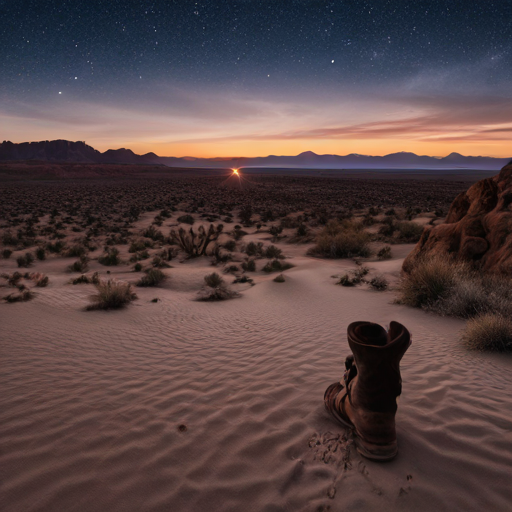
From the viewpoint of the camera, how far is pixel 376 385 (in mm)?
2289

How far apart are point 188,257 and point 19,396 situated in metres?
9.38

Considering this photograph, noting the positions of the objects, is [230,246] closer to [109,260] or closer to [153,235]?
[153,235]

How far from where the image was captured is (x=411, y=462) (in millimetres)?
2279

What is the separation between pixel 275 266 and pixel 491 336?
23.7 ft

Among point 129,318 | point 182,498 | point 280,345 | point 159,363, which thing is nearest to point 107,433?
point 182,498

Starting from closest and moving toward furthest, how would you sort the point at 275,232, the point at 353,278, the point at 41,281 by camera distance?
the point at 41,281
the point at 353,278
the point at 275,232

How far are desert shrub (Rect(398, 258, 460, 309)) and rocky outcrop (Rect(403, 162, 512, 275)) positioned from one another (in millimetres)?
659

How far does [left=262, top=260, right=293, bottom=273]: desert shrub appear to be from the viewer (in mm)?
10773

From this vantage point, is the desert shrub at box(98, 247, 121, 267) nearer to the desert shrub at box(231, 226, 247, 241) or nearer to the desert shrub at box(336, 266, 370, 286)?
the desert shrub at box(231, 226, 247, 241)

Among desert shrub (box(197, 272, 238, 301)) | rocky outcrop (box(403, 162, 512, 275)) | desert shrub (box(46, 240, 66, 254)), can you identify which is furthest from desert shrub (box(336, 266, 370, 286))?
desert shrub (box(46, 240, 66, 254))

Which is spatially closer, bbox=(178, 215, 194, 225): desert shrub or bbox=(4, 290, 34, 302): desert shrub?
bbox=(4, 290, 34, 302): desert shrub

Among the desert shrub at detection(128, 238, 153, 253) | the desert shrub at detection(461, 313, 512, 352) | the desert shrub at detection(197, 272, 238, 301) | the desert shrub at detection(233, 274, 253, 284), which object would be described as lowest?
the desert shrub at detection(233, 274, 253, 284)

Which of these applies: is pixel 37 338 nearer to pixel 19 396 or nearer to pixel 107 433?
pixel 19 396

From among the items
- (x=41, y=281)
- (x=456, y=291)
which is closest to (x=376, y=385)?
(x=456, y=291)
